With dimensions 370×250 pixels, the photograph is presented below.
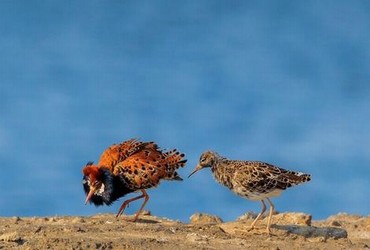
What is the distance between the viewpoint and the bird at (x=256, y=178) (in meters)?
16.5

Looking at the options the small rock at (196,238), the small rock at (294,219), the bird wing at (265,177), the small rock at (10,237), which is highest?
the small rock at (294,219)

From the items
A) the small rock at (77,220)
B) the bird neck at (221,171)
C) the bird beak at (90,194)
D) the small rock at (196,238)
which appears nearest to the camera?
the small rock at (196,238)

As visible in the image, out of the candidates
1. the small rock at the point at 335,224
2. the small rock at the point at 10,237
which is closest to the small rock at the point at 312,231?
the small rock at the point at 335,224

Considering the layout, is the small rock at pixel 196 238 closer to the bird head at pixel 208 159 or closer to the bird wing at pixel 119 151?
the bird head at pixel 208 159

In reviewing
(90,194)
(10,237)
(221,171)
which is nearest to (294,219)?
(221,171)

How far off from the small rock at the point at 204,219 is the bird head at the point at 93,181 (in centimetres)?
213

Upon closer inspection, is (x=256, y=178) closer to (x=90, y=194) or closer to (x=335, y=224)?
(x=90, y=194)

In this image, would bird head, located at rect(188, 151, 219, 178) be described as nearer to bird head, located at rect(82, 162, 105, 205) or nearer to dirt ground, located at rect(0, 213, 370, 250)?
dirt ground, located at rect(0, 213, 370, 250)

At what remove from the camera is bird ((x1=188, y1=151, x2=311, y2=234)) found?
16.5 metres

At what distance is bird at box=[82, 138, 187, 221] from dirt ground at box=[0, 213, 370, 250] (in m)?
0.51

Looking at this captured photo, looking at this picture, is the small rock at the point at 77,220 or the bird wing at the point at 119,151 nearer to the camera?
the small rock at the point at 77,220

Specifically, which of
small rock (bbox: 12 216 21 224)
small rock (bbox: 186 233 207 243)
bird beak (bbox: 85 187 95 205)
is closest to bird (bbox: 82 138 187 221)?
bird beak (bbox: 85 187 95 205)

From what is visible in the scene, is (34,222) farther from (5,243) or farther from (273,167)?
(273,167)

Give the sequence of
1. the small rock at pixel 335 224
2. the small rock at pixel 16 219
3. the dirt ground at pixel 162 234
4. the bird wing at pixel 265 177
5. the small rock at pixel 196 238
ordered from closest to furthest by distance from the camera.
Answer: the dirt ground at pixel 162 234, the small rock at pixel 196 238, the bird wing at pixel 265 177, the small rock at pixel 16 219, the small rock at pixel 335 224
